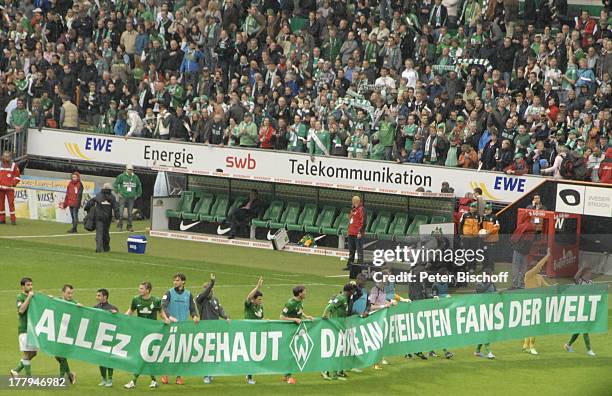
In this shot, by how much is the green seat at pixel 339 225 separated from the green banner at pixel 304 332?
12389 mm

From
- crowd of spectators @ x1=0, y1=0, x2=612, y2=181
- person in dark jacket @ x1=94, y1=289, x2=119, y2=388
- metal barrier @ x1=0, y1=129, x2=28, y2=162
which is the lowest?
person in dark jacket @ x1=94, y1=289, x2=119, y2=388

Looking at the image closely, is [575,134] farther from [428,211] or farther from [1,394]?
[1,394]

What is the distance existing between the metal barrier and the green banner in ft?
75.7

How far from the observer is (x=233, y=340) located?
2464cm

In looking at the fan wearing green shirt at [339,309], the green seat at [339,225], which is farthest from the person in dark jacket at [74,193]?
the fan wearing green shirt at [339,309]

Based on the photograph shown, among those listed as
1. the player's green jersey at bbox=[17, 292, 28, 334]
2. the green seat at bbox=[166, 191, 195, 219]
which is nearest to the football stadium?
the green seat at bbox=[166, 191, 195, 219]

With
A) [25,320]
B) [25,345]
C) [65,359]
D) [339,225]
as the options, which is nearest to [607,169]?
[339,225]

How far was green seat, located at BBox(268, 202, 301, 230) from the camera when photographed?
1642 inches

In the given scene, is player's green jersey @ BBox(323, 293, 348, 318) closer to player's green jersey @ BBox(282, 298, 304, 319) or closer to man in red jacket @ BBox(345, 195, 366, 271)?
player's green jersey @ BBox(282, 298, 304, 319)

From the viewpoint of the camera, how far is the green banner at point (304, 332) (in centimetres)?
2362

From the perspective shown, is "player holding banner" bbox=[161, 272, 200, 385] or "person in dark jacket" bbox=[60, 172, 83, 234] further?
"person in dark jacket" bbox=[60, 172, 83, 234]

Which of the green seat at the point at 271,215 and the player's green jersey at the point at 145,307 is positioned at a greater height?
the green seat at the point at 271,215

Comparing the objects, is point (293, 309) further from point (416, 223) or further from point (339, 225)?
point (339, 225)

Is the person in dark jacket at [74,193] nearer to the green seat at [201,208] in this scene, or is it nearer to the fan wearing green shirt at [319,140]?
the green seat at [201,208]
